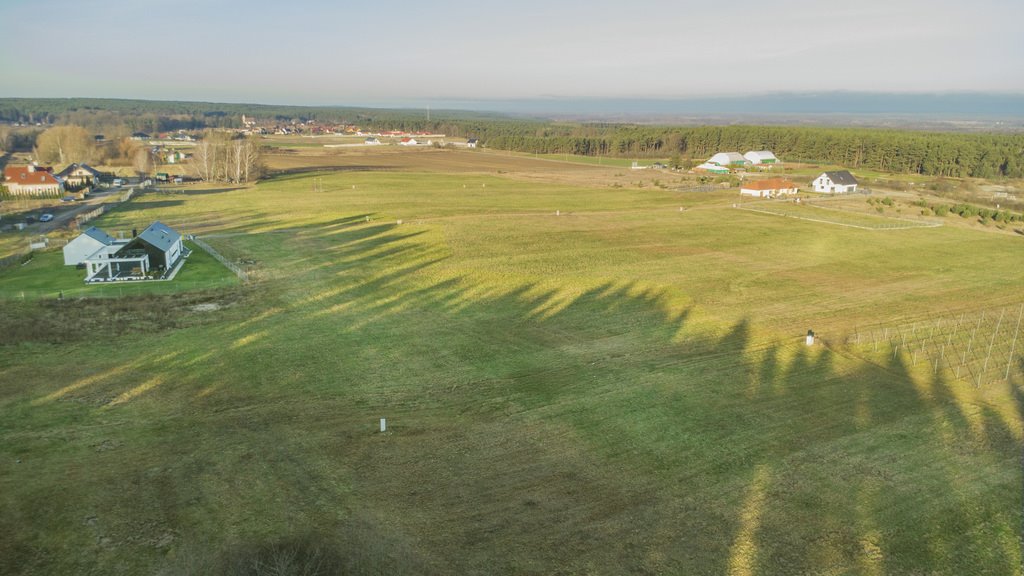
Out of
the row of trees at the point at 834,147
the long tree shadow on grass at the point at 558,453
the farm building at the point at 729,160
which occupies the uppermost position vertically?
the row of trees at the point at 834,147

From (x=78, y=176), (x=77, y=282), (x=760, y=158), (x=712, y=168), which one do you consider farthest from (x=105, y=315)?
(x=760, y=158)

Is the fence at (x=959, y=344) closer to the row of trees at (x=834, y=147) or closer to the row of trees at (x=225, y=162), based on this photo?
the row of trees at (x=225, y=162)

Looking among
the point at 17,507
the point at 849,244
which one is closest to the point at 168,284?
the point at 17,507

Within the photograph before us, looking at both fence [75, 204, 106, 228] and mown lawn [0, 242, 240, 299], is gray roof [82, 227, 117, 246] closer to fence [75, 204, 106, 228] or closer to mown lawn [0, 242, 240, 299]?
mown lawn [0, 242, 240, 299]

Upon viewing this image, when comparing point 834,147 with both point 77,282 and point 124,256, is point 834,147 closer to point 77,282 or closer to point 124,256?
point 124,256

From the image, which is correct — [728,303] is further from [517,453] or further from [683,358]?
[517,453]

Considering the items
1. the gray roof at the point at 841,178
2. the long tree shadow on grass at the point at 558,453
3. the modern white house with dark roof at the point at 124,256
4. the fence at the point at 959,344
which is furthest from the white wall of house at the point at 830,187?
the modern white house with dark roof at the point at 124,256
